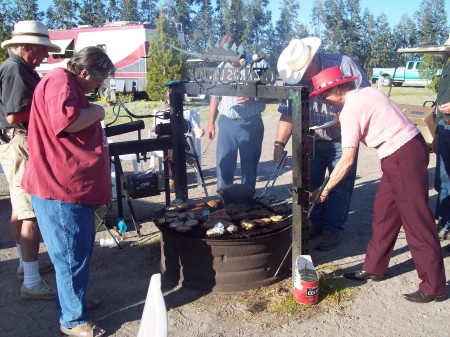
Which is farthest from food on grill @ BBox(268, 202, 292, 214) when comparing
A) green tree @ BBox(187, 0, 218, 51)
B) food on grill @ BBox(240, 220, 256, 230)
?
green tree @ BBox(187, 0, 218, 51)

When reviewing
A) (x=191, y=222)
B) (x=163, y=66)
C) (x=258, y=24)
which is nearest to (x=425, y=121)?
(x=258, y=24)

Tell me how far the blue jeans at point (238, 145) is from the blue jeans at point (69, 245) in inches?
98.2

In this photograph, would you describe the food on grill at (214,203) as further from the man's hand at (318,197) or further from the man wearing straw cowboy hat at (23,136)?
the man wearing straw cowboy hat at (23,136)

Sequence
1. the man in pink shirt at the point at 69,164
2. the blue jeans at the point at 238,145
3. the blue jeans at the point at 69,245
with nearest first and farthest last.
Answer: the man in pink shirt at the point at 69,164 → the blue jeans at the point at 69,245 → the blue jeans at the point at 238,145

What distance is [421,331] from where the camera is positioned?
9.83ft

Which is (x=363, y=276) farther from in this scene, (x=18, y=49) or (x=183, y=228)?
(x=18, y=49)

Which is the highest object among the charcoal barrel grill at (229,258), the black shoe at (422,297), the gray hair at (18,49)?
the gray hair at (18,49)

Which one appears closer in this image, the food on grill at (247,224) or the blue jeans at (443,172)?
the food on grill at (247,224)

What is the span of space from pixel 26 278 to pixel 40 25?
2019mm

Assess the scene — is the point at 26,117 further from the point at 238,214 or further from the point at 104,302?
the point at 238,214

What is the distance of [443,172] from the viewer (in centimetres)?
471

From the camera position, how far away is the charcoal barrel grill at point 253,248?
10.7 feet

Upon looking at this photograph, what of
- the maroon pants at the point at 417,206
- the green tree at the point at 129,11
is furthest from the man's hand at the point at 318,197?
the green tree at the point at 129,11

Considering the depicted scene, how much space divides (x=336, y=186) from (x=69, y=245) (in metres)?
2.66
